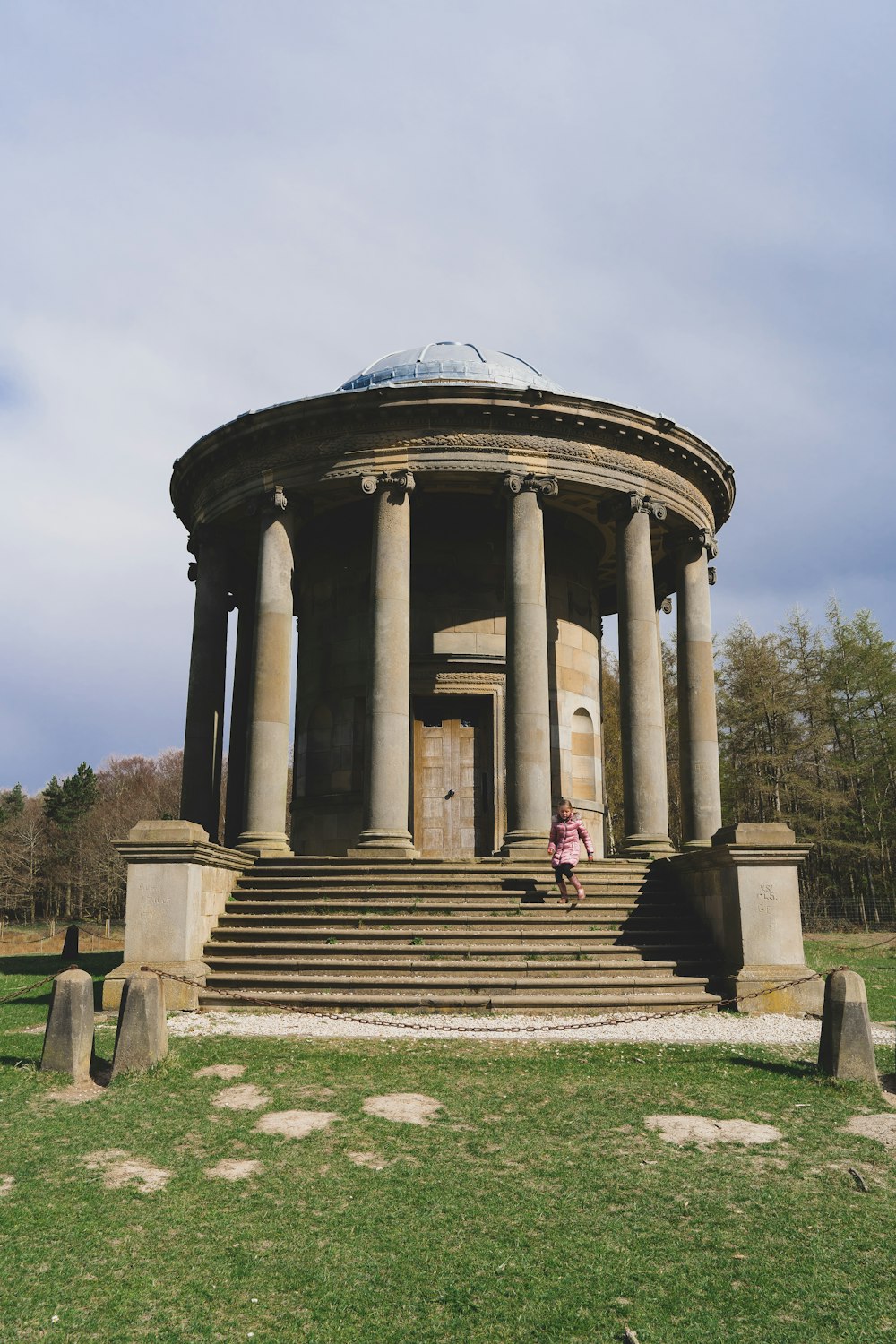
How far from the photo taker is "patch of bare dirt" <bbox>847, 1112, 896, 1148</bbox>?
761 centimetres

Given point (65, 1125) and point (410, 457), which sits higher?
point (410, 457)

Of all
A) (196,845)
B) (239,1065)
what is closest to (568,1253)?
(239,1065)

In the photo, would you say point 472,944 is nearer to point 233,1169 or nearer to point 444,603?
point 233,1169

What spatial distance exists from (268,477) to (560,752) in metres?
9.31

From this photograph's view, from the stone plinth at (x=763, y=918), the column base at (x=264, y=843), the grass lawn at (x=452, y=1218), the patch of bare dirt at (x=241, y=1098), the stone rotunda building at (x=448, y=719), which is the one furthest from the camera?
the column base at (x=264, y=843)

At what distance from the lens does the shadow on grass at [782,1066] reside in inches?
378

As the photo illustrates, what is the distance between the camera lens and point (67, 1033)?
916 centimetres

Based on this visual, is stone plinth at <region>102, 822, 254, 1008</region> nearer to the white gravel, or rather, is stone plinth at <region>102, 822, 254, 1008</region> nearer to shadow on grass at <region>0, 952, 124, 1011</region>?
the white gravel

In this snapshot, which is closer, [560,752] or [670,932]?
[670,932]

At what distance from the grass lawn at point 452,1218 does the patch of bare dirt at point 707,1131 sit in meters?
0.15

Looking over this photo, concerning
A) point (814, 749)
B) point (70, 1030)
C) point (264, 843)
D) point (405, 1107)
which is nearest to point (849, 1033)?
point (405, 1107)

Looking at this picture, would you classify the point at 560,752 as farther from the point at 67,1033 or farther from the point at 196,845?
the point at 67,1033

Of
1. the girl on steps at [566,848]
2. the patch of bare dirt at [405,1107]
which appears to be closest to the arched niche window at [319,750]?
the girl on steps at [566,848]

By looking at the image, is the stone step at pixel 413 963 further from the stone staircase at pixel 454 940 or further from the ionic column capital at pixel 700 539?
the ionic column capital at pixel 700 539
